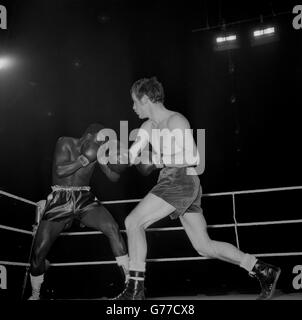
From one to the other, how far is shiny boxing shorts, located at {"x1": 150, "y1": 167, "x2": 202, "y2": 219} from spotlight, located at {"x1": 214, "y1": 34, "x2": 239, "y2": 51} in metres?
2.96

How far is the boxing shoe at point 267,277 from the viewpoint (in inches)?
91.6

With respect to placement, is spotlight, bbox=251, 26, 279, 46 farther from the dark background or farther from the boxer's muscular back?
the boxer's muscular back

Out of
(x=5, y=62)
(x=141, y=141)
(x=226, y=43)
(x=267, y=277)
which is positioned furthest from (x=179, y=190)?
(x=226, y=43)

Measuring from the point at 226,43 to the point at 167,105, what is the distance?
1885 mm

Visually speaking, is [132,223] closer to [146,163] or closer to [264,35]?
[146,163]

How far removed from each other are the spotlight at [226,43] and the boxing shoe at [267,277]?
3291 mm

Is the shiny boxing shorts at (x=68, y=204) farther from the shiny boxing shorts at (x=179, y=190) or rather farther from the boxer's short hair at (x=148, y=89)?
the boxer's short hair at (x=148, y=89)

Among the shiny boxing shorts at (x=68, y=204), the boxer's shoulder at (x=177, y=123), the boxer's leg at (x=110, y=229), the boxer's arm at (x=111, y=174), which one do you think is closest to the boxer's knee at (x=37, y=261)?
the shiny boxing shorts at (x=68, y=204)

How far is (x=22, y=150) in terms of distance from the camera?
4.83 meters

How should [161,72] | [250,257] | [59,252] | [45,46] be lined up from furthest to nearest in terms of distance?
[59,252] < [161,72] < [45,46] < [250,257]

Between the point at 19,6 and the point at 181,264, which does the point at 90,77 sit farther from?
the point at 181,264

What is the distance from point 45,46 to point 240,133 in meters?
3.42

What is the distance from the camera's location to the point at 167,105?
6621 mm
